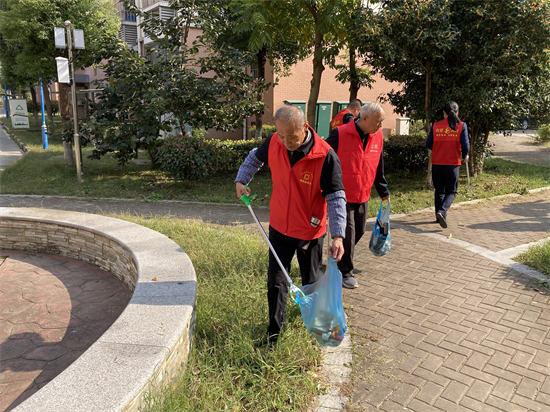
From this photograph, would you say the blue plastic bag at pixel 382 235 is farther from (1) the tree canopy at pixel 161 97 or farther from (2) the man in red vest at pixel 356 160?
(1) the tree canopy at pixel 161 97

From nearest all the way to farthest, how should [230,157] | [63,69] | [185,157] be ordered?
[185,157], [63,69], [230,157]

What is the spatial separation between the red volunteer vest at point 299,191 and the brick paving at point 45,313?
208 cm

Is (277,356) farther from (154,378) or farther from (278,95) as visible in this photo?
(278,95)

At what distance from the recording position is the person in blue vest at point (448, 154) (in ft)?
23.1

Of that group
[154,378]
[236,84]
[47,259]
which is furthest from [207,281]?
[236,84]

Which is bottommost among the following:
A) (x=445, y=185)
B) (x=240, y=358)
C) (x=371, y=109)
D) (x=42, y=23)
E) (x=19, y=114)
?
(x=240, y=358)

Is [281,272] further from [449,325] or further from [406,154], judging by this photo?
[406,154]

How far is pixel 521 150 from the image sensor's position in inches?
701

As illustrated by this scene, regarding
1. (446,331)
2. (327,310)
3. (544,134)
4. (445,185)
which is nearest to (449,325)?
(446,331)

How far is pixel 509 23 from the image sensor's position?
8.71 m

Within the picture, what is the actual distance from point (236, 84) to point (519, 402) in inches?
382

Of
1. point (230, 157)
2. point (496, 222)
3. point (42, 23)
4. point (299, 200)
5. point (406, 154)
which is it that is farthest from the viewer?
point (42, 23)

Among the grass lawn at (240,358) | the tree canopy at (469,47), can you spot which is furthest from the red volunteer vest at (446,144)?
the grass lawn at (240,358)

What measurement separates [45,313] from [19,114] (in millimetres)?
19468
